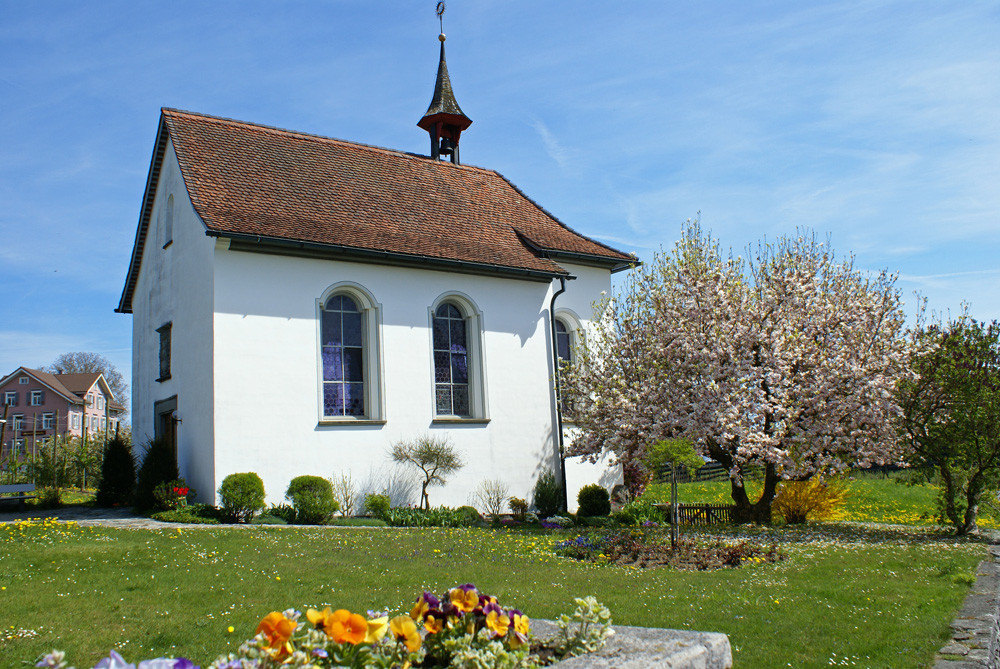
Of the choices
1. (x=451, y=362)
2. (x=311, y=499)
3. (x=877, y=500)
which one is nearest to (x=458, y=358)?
(x=451, y=362)

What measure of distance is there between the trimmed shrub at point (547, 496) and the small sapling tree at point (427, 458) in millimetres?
2323

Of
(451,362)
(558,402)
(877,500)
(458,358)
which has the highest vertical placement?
(458,358)

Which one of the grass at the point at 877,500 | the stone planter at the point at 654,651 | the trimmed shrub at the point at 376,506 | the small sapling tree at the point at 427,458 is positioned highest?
the small sapling tree at the point at 427,458

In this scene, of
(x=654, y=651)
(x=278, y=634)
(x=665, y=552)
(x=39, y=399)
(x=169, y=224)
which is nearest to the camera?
(x=278, y=634)

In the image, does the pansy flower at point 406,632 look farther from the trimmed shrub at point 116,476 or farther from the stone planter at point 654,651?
the trimmed shrub at point 116,476

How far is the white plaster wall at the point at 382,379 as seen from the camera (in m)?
15.5

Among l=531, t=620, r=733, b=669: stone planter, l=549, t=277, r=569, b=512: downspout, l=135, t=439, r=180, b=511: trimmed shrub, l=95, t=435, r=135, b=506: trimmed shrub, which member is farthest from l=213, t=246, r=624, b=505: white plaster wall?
l=531, t=620, r=733, b=669: stone planter

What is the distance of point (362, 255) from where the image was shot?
17219 mm

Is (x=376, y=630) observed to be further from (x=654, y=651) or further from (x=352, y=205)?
(x=352, y=205)

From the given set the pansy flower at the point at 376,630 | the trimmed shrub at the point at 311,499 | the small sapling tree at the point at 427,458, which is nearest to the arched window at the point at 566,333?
the small sapling tree at the point at 427,458

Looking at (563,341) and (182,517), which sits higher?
(563,341)

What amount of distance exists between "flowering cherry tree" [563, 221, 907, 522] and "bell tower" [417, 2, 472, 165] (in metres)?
10.4

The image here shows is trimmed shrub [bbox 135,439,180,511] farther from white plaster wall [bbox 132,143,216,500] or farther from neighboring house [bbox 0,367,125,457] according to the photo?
neighboring house [bbox 0,367,125,457]

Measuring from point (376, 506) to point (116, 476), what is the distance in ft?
25.7
